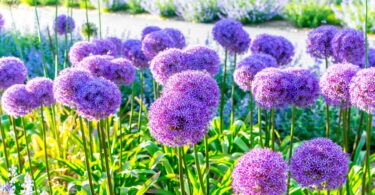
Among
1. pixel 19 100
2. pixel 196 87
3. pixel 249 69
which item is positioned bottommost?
pixel 19 100

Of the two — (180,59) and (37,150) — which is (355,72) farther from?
(37,150)

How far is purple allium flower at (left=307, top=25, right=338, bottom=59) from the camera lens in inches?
149

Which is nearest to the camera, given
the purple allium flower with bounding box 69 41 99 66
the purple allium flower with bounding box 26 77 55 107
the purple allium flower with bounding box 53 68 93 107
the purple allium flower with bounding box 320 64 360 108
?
the purple allium flower with bounding box 53 68 93 107

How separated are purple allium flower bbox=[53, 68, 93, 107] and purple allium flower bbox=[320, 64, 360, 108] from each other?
1.16 metres

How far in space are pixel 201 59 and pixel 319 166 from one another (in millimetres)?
1288

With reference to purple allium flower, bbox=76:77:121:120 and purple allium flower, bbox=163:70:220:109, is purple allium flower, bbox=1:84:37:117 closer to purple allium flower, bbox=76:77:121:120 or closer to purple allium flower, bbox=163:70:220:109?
purple allium flower, bbox=76:77:121:120

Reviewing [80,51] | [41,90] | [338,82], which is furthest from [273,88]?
[80,51]

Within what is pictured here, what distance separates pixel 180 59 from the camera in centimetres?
331

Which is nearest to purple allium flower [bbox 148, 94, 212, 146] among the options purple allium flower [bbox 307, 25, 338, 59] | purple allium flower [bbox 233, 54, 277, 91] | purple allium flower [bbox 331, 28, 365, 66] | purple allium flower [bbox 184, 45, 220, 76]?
purple allium flower [bbox 184, 45, 220, 76]

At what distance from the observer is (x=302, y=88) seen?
297 centimetres

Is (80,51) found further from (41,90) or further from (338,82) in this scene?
(338,82)

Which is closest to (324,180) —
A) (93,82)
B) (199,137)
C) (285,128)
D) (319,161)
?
(319,161)

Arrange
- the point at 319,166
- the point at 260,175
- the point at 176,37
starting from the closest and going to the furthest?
the point at 260,175 → the point at 319,166 → the point at 176,37

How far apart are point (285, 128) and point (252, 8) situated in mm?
8395
